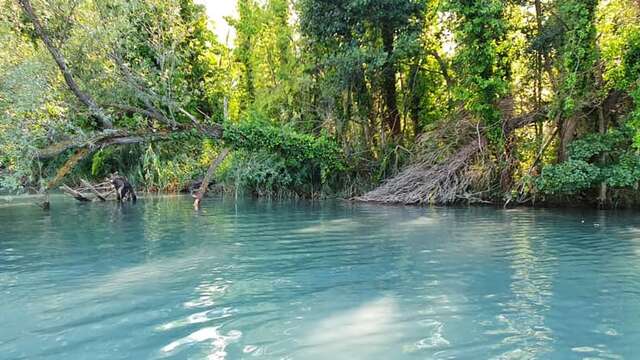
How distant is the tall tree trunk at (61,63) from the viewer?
14294mm

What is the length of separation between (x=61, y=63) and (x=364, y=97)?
450 inches

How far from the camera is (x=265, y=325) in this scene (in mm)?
5027

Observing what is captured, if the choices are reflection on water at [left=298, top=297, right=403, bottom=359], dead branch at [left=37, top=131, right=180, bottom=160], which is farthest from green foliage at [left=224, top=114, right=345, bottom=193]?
reflection on water at [left=298, top=297, right=403, bottom=359]

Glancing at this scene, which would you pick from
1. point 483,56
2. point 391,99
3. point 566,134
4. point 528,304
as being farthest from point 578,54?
point 528,304

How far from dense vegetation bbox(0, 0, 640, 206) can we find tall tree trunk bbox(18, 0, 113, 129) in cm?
6

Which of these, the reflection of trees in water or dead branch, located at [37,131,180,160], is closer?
the reflection of trees in water

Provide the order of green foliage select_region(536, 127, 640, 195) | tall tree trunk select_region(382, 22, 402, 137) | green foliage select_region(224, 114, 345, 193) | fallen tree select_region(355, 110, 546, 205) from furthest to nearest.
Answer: tall tree trunk select_region(382, 22, 402, 137) < green foliage select_region(224, 114, 345, 193) < fallen tree select_region(355, 110, 546, 205) < green foliage select_region(536, 127, 640, 195)

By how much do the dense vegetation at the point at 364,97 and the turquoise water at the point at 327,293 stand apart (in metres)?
3.76

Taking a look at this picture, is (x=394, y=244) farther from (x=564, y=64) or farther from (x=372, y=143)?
(x=372, y=143)

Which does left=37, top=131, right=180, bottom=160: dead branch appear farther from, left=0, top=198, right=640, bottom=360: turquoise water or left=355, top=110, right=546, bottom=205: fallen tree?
left=355, top=110, right=546, bottom=205: fallen tree

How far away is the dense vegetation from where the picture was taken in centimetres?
1420

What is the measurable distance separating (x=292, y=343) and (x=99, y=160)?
26675 mm

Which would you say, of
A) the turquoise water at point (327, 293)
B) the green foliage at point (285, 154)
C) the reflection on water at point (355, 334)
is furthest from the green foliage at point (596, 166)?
the reflection on water at point (355, 334)

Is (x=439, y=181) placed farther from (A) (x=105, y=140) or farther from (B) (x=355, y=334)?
(B) (x=355, y=334)
